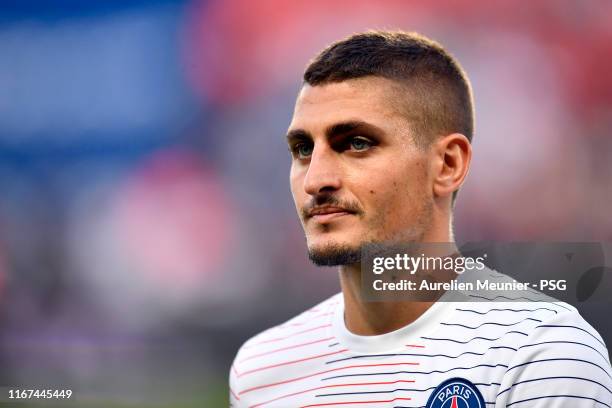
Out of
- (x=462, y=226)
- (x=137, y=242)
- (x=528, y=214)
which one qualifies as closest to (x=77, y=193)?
(x=137, y=242)

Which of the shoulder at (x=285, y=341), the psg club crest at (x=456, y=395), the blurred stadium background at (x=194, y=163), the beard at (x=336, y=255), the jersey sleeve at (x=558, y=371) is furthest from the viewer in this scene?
the blurred stadium background at (x=194, y=163)

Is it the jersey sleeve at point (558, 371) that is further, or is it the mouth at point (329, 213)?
the mouth at point (329, 213)

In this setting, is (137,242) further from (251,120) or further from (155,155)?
(251,120)

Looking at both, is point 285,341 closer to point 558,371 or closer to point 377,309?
point 377,309

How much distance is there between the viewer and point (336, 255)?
1.95 m

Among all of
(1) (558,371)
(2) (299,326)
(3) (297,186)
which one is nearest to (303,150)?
(3) (297,186)

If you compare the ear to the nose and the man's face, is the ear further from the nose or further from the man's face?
the nose

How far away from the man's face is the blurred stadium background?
305cm

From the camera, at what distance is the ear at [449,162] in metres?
2.09

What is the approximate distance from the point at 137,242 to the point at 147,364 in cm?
99

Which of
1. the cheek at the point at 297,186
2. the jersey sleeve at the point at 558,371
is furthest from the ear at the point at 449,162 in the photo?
the jersey sleeve at the point at 558,371

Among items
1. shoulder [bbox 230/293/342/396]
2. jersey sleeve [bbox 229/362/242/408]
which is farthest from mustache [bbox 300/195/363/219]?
jersey sleeve [bbox 229/362/242/408]

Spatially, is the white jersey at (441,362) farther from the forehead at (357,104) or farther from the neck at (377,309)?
the forehead at (357,104)

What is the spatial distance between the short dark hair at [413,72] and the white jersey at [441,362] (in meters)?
0.54
